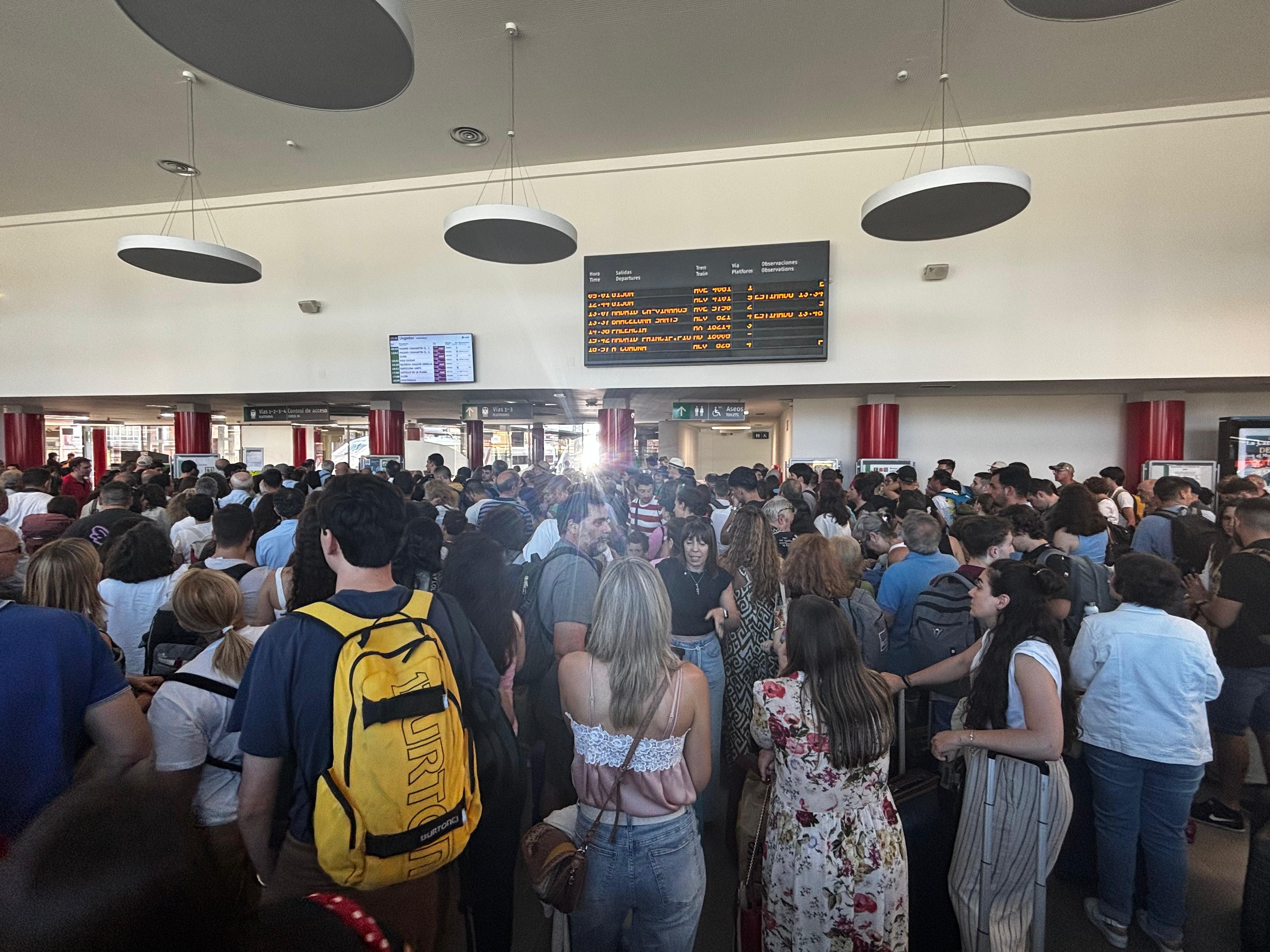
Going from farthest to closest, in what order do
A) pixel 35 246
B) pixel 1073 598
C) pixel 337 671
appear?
pixel 35 246 → pixel 1073 598 → pixel 337 671

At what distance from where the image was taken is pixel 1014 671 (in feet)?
6.27

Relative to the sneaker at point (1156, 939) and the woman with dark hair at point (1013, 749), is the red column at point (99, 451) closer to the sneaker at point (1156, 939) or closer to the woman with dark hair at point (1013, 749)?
the woman with dark hair at point (1013, 749)

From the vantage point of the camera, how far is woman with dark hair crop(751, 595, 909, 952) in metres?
1.70

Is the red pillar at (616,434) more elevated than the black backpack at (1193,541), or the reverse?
the red pillar at (616,434)

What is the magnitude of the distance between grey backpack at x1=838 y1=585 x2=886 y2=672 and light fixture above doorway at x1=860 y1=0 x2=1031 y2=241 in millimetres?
3084

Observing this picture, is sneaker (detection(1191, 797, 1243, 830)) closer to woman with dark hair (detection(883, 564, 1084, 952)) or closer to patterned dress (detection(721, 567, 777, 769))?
woman with dark hair (detection(883, 564, 1084, 952))

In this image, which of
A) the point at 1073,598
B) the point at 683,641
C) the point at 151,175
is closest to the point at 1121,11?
the point at 1073,598

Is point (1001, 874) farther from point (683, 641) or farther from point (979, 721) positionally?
point (683, 641)

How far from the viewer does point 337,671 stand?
4.29 feet

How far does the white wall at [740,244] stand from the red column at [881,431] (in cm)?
130

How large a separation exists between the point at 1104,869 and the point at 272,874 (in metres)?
2.85

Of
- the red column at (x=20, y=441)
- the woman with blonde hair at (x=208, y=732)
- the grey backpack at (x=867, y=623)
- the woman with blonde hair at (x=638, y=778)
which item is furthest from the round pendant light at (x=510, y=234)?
the red column at (x=20, y=441)

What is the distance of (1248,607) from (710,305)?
552 centimetres

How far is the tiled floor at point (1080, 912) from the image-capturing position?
2.19 meters
